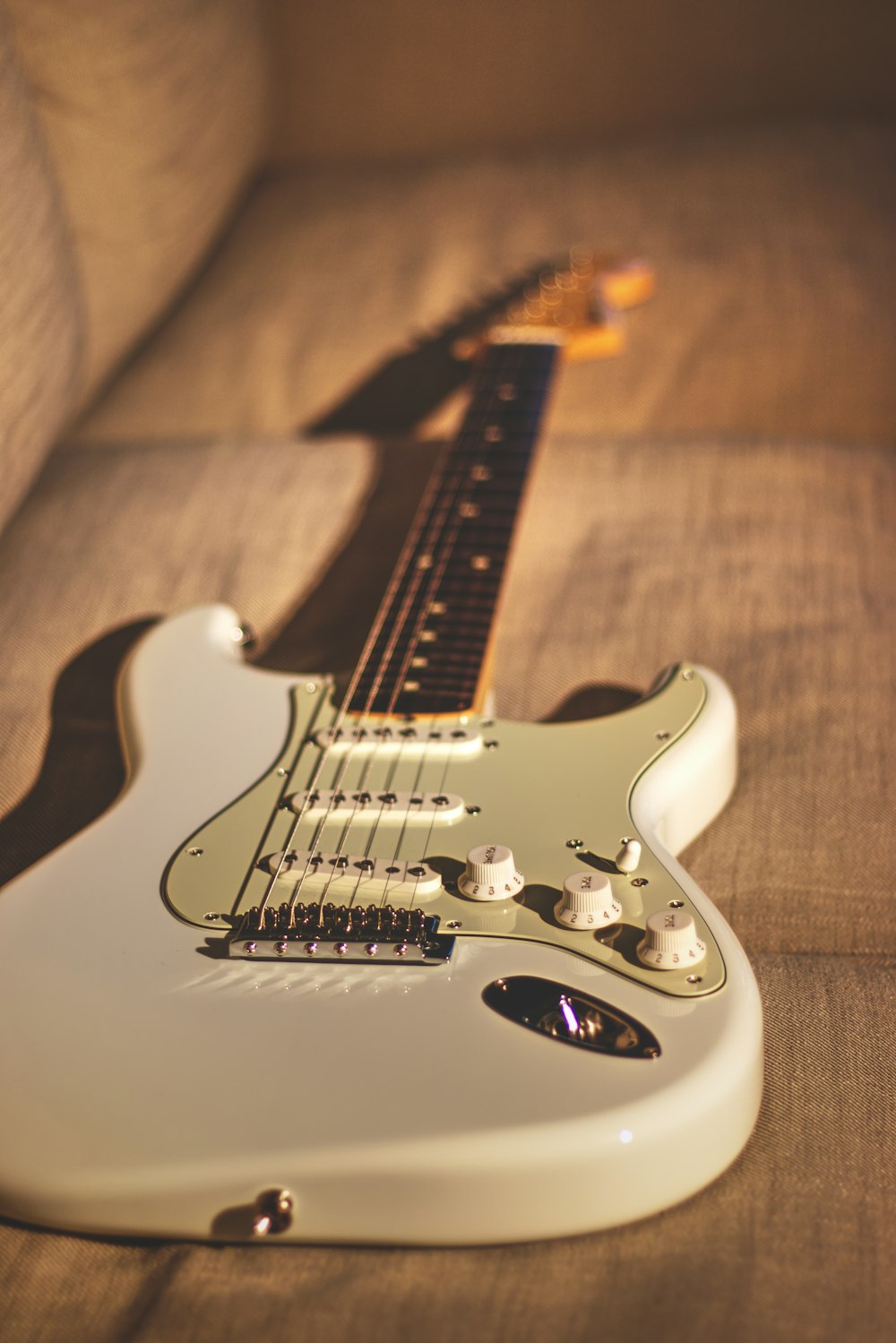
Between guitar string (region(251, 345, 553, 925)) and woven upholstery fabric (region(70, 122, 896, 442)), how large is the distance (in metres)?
0.23

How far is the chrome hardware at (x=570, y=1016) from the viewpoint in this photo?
54cm

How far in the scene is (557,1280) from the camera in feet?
1.70

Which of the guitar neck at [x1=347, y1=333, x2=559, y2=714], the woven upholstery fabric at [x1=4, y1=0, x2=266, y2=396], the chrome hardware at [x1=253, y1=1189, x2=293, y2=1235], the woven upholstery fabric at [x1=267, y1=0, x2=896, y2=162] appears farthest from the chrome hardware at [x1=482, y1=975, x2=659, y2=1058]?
the woven upholstery fabric at [x1=267, y1=0, x2=896, y2=162]

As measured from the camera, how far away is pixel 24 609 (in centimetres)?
98

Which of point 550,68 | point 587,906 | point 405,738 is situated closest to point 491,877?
point 587,906

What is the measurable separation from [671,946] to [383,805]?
20 centimetres

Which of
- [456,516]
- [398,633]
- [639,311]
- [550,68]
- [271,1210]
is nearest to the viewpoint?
[271,1210]

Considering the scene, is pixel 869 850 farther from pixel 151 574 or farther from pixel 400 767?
pixel 151 574

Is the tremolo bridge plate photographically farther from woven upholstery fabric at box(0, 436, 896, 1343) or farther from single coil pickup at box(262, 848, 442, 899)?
woven upholstery fabric at box(0, 436, 896, 1343)

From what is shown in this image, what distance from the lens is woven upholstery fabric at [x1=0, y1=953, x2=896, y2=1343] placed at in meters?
0.50

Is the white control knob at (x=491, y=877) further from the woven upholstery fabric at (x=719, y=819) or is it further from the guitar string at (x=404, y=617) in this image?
the woven upholstery fabric at (x=719, y=819)

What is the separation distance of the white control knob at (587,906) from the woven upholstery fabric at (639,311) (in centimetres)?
77

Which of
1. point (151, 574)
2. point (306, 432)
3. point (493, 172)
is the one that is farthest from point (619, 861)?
point (493, 172)

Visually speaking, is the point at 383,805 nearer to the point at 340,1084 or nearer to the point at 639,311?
the point at 340,1084
